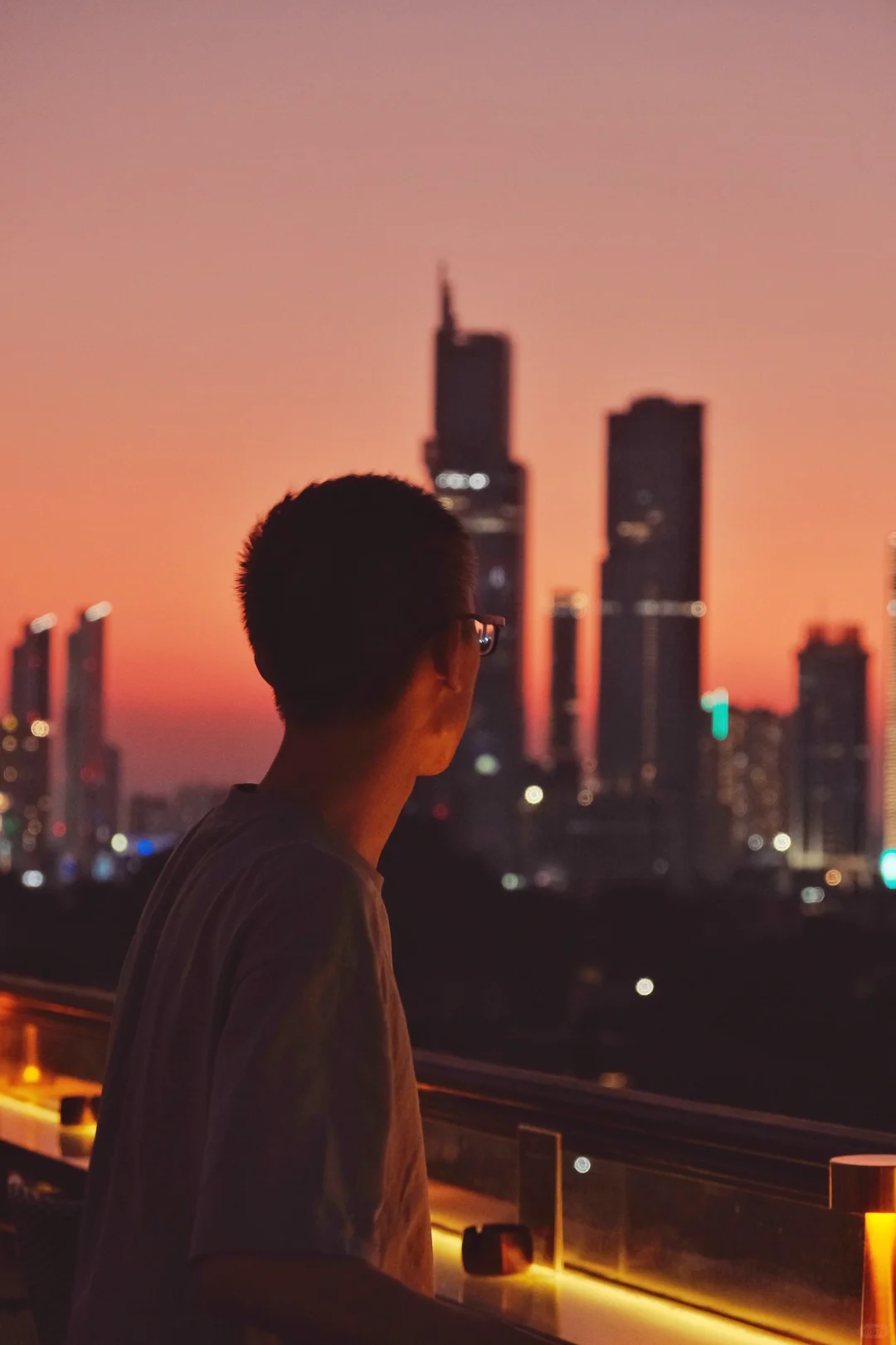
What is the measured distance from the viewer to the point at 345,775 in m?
0.91

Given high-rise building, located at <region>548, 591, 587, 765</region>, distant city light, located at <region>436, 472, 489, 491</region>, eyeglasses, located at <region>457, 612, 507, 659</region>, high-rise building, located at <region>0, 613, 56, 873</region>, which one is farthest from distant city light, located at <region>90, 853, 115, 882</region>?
eyeglasses, located at <region>457, 612, 507, 659</region>

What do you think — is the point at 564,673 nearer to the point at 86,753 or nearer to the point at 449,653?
the point at 86,753

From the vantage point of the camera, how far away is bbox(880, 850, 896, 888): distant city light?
2397 inches

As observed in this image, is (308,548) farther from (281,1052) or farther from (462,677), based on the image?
(281,1052)

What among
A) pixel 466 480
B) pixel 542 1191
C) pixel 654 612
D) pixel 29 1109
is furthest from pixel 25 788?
Answer: pixel 542 1191

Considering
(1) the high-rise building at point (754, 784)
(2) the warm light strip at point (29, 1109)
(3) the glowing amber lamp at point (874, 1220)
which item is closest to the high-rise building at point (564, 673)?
(1) the high-rise building at point (754, 784)

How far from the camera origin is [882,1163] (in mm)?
1938

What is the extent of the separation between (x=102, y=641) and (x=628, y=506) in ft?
146

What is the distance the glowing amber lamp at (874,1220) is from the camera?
191cm

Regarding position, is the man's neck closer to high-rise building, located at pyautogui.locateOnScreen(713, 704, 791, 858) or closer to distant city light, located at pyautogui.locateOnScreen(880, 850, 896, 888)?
distant city light, located at pyautogui.locateOnScreen(880, 850, 896, 888)

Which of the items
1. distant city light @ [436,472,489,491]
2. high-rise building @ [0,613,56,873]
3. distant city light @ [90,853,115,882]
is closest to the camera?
distant city light @ [90,853,115,882]

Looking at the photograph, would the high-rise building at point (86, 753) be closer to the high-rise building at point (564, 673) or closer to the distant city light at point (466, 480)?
the distant city light at point (466, 480)

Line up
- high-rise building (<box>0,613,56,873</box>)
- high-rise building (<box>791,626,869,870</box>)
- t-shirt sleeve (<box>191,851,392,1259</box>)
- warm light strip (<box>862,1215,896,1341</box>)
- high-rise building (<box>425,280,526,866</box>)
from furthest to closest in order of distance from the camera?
high-rise building (<box>791,626,869,870</box>) → high-rise building (<box>425,280,526,866</box>) → high-rise building (<box>0,613,56,873</box>) → warm light strip (<box>862,1215,896,1341</box>) → t-shirt sleeve (<box>191,851,392,1259</box>)

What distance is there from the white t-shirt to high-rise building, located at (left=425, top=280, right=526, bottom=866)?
64073 mm
